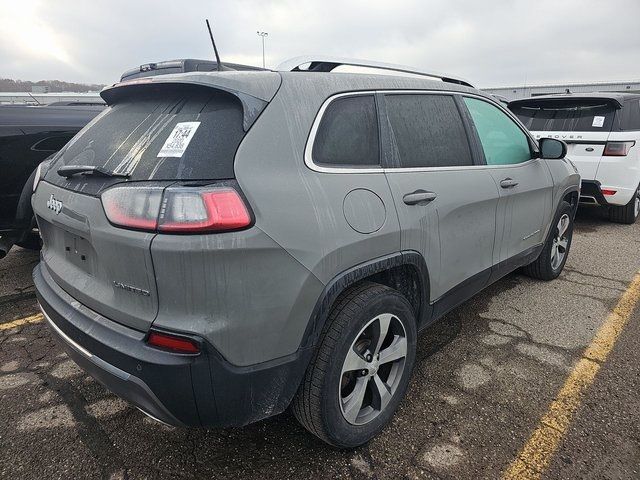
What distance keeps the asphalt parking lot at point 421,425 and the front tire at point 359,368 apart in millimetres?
168

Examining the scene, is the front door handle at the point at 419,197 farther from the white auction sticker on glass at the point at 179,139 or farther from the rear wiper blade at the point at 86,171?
the rear wiper blade at the point at 86,171

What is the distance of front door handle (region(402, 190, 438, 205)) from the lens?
2.16 meters

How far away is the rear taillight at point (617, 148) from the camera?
19.0ft

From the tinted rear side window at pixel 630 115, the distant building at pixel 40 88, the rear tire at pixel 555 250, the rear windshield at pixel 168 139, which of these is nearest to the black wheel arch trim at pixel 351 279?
the rear windshield at pixel 168 139

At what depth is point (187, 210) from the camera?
1.51 meters

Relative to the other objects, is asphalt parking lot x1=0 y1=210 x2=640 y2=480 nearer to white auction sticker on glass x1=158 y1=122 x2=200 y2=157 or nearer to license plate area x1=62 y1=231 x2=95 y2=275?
license plate area x1=62 y1=231 x2=95 y2=275

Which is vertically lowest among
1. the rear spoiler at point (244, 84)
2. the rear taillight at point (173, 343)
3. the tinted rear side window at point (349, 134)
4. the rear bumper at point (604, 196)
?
the rear bumper at point (604, 196)

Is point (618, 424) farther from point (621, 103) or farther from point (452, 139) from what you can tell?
point (621, 103)

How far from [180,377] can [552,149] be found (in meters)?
3.21

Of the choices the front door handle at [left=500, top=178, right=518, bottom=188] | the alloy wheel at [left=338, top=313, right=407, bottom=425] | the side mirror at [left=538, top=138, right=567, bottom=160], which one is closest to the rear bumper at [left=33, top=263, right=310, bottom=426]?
the alloy wheel at [left=338, top=313, right=407, bottom=425]

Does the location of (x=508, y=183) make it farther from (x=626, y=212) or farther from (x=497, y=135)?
(x=626, y=212)

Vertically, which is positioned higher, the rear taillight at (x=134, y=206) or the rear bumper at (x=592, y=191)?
the rear taillight at (x=134, y=206)

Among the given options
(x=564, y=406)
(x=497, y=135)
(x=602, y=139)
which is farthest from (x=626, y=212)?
(x=564, y=406)

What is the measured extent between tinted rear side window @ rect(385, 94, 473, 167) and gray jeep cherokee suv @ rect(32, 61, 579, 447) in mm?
12
